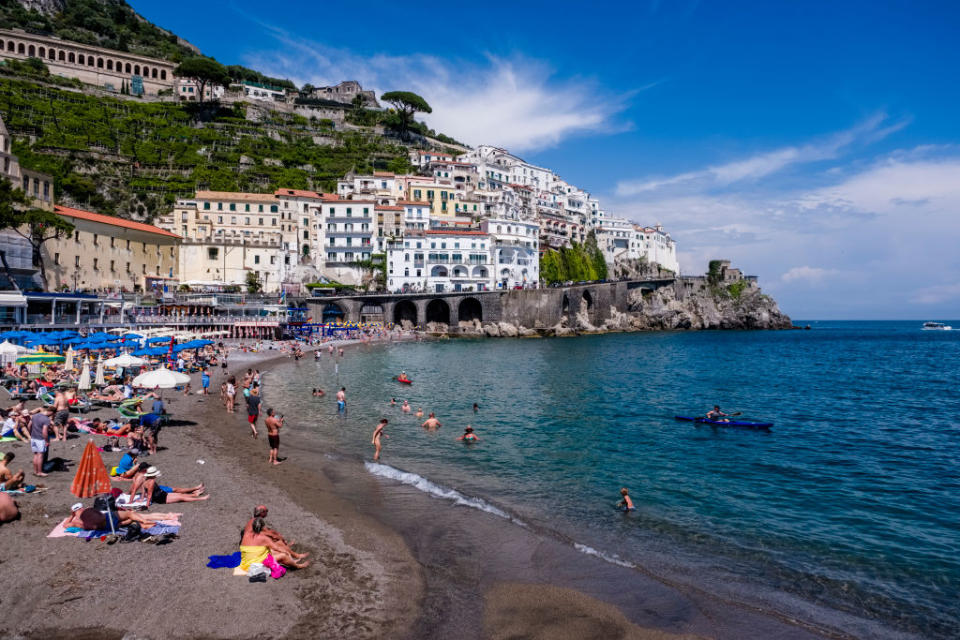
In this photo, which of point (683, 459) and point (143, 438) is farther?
point (683, 459)

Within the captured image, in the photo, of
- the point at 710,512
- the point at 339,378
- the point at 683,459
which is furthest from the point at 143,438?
the point at 339,378

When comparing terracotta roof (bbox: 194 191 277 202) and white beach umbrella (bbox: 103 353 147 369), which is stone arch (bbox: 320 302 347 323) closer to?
terracotta roof (bbox: 194 191 277 202)

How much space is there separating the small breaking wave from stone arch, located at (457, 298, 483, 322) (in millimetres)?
62507

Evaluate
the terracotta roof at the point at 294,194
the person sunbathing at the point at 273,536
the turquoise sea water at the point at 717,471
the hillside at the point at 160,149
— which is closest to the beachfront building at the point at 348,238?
the terracotta roof at the point at 294,194

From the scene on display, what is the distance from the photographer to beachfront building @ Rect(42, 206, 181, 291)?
163 ft

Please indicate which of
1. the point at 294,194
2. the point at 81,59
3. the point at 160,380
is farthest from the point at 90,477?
the point at 81,59

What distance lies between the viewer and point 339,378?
115ft

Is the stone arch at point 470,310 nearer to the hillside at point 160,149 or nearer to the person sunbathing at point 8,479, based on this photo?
the hillside at point 160,149

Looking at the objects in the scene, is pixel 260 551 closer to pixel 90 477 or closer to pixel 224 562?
pixel 224 562

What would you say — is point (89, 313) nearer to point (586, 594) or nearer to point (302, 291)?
point (302, 291)

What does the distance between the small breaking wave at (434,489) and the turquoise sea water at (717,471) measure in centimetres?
9

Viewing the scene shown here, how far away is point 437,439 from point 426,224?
66853mm

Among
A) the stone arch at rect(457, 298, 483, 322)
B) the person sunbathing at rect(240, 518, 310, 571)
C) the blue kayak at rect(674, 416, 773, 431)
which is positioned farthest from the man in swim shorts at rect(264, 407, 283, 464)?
the stone arch at rect(457, 298, 483, 322)

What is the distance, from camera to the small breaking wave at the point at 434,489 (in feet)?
39.3
